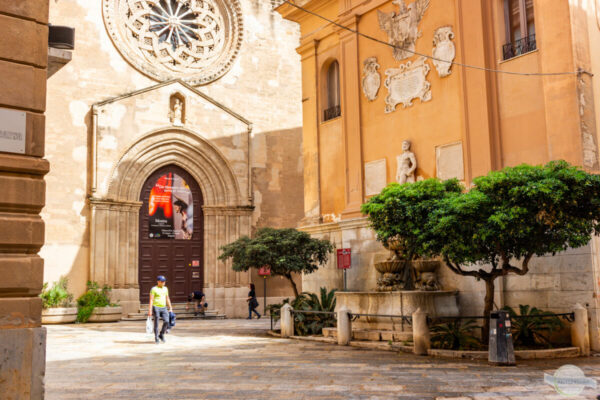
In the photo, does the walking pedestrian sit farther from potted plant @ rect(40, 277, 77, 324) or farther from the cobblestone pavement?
potted plant @ rect(40, 277, 77, 324)

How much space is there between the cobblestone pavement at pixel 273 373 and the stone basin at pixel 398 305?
4.07 ft

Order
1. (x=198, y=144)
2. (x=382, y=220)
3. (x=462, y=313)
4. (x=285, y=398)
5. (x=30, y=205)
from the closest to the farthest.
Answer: (x=30, y=205)
(x=285, y=398)
(x=382, y=220)
(x=462, y=313)
(x=198, y=144)

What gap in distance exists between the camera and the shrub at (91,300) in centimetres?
2370

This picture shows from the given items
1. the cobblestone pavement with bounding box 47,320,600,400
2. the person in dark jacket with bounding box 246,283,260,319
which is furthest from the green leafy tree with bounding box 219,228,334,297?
the person in dark jacket with bounding box 246,283,260,319

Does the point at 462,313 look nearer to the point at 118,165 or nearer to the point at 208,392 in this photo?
the point at 208,392

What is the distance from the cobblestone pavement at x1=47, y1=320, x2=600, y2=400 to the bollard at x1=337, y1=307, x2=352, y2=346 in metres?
0.47

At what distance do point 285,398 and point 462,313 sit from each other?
319 inches

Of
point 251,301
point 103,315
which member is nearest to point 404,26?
point 251,301

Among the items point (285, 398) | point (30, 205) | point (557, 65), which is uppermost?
point (557, 65)

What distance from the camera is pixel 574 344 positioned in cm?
1259

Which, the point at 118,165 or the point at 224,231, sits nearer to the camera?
the point at 118,165

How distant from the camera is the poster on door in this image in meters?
26.9

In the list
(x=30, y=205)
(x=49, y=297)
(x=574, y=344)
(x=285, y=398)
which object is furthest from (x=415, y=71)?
(x=49, y=297)

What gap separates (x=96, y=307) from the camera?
Result: 23766mm
